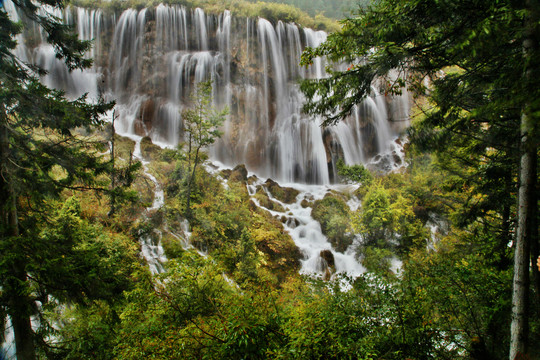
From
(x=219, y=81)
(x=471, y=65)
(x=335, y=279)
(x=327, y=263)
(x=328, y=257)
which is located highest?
(x=219, y=81)

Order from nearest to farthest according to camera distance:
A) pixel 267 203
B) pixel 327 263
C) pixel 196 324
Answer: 1. pixel 196 324
2. pixel 327 263
3. pixel 267 203

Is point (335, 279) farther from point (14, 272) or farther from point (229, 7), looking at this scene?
point (229, 7)

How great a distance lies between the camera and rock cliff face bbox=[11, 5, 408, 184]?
23812 millimetres

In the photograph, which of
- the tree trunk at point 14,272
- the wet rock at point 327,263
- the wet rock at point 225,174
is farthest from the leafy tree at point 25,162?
the wet rock at point 225,174

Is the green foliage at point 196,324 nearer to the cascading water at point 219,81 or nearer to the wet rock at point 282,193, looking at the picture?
the wet rock at point 282,193

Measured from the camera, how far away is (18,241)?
3.71 meters

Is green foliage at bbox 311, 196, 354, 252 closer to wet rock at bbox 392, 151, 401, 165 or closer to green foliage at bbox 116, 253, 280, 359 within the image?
green foliage at bbox 116, 253, 280, 359

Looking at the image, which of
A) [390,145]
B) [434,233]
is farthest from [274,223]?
[390,145]

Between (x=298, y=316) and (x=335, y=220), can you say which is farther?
(x=335, y=220)

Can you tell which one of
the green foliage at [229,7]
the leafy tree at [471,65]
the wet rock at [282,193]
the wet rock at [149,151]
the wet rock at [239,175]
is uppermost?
the green foliage at [229,7]

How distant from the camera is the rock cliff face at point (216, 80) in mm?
23812

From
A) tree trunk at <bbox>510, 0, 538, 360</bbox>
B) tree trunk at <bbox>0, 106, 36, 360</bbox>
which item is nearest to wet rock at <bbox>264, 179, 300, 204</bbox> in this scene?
tree trunk at <bbox>0, 106, 36, 360</bbox>

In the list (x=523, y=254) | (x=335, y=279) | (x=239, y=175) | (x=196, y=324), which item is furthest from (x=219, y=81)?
(x=523, y=254)

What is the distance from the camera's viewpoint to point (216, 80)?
24078mm
